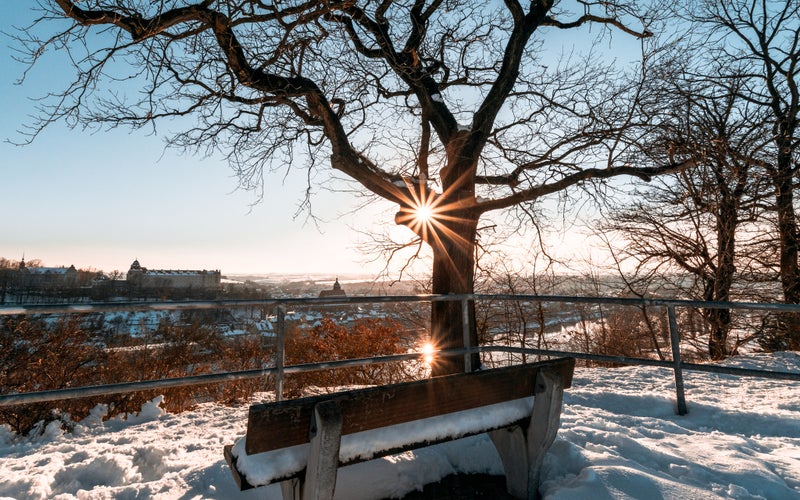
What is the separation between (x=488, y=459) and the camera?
2.84 metres

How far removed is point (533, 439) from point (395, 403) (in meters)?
1.02

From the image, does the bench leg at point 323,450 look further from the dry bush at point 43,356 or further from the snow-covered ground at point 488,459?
the dry bush at point 43,356

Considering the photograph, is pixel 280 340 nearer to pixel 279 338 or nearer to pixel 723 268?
pixel 279 338

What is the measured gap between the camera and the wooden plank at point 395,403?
5.05ft

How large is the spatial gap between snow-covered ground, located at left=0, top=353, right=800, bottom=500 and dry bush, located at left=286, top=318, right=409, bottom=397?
8.25 metres

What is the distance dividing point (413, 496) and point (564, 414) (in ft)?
6.39

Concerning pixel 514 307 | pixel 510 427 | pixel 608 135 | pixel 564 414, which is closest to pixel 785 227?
pixel 608 135

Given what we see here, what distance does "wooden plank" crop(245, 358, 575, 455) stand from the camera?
5.05ft

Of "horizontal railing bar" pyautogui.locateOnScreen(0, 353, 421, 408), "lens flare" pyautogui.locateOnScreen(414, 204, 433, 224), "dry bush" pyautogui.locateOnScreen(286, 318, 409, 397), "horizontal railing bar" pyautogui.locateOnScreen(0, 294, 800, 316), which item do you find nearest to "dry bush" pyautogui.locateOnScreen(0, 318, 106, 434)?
"dry bush" pyautogui.locateOnScreen(286, 318, 409, 397)

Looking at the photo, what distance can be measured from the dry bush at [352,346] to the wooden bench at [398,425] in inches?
394

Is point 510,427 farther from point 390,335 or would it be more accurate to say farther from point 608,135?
point 390,335

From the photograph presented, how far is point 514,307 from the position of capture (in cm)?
1498

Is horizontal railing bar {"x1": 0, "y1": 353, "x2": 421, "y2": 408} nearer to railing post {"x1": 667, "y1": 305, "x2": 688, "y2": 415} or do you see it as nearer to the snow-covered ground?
the snow-covered ground

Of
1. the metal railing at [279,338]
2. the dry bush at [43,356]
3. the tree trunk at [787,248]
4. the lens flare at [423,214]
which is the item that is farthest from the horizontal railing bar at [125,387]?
the tree trunk at [787,248]
